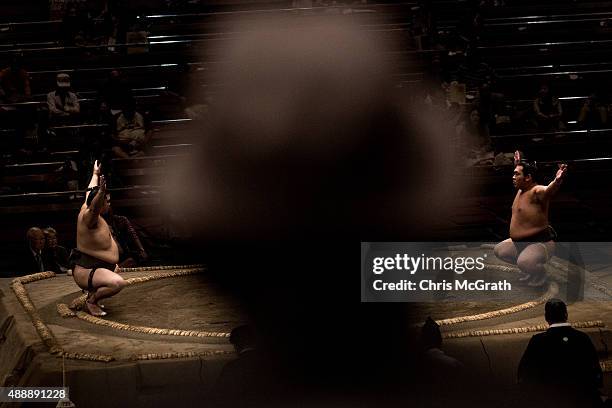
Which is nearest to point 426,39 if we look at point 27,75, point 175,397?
point 27,75

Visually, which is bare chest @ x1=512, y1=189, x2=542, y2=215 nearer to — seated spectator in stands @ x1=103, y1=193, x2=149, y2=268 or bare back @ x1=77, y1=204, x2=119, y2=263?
bare back @ x1=77, y1=204, x2=119, y2=263

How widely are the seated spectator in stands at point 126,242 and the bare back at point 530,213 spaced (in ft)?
7.20

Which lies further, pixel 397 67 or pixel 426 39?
pixel 426 39

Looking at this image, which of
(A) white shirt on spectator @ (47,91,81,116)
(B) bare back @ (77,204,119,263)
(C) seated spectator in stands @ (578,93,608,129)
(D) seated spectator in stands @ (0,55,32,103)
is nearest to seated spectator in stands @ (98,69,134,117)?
(A) white shirt on spectator @ (47,91,81,116)

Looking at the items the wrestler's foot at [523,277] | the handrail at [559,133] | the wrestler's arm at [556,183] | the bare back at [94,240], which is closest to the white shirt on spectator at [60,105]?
the bare back at [94,240]

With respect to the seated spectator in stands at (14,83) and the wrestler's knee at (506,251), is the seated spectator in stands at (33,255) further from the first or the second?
A: the wrestler's knee at (506,251)

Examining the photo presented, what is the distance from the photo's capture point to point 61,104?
Result: 21.8ft

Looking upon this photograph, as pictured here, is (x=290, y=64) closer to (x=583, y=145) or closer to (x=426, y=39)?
(x=583, y=145)

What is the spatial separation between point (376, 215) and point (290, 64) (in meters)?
0.37

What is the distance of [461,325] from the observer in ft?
12.4

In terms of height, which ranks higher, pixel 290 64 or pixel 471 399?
pixel 290 64

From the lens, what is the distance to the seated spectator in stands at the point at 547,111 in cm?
698

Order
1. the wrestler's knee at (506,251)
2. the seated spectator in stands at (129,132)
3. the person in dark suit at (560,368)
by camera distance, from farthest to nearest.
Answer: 1. the seated spectator in stands at (129,132)
2. the wrestler's knee at (506,251)
3. the person in dark suit at (560,368)

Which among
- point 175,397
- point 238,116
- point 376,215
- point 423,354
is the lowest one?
point 175,397
